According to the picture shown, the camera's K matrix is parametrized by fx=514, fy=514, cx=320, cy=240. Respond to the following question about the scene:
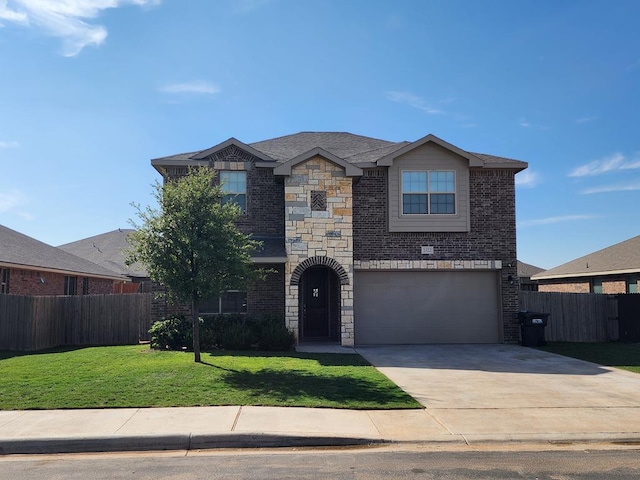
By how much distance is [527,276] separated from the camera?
3247 centimetres

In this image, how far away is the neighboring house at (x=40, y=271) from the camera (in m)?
18.5

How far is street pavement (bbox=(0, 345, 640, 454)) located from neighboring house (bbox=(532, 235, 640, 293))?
43.8 feet

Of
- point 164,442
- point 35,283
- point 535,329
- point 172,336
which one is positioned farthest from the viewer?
point 35,283

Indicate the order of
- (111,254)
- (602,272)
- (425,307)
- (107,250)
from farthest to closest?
1. (107,250)
2. (111,254)
3. (602,272)
4. (425,307)

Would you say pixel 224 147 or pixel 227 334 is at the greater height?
pixel 224 147

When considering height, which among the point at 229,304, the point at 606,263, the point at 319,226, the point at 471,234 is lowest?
the point at 229,304

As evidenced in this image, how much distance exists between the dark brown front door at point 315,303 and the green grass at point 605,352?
23.2 ft

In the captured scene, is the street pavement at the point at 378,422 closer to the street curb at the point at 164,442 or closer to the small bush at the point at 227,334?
the street curb at the point at 164,442

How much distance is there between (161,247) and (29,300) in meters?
6.64

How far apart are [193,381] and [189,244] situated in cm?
323

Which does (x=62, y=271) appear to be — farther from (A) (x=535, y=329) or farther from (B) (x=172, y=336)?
(A) (x=535, y=329)

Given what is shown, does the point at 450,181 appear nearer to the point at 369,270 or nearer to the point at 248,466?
the point at 369,270

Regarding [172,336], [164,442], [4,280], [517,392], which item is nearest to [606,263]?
[517,392]

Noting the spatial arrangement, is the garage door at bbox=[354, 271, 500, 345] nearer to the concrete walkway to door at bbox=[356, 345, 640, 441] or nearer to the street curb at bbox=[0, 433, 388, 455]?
the concrete walkway to door at bbox=[356, 345, 640, 441]
